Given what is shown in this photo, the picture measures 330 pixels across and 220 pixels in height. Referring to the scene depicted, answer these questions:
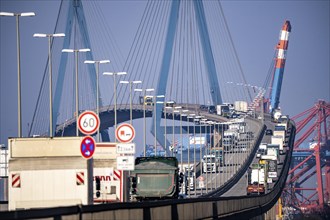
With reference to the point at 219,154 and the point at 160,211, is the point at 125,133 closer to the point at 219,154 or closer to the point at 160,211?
the point at 160,211

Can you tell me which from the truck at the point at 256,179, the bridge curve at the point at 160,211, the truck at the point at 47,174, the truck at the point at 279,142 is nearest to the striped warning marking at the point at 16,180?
the truck at the point at 47,174

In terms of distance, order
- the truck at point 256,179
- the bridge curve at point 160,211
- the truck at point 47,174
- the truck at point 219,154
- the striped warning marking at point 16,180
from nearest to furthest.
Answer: the bridge curve at point 160,211
the truck at point 47,174
the striped warning marking at point 16,180
the truck at point 256,179
the truck at point 219,154

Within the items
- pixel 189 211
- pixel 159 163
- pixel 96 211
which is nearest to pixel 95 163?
pixel 189 211

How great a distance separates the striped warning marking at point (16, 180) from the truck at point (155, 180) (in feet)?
62.1

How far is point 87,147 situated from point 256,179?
90226 millimetres

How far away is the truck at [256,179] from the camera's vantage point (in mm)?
118319

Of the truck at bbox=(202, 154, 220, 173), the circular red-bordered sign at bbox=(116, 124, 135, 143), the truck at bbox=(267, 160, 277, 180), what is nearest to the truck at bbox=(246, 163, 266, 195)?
the truck at bbox=(267, 160, 277, 180)

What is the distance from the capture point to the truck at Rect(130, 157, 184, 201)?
184 feet

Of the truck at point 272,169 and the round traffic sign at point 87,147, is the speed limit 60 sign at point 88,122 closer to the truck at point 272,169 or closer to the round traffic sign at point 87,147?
the round traffic sign at point 87,147

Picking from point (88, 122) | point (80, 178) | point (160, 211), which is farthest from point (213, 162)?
point (160, 211)

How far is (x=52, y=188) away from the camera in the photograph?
1438 inches

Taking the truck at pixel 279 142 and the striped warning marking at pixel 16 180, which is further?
the truck at pixel 279 142

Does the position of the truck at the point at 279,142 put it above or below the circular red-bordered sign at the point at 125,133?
above

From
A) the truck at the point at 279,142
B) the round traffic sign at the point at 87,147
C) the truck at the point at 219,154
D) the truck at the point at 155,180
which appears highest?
the truck at the point at 279,142
